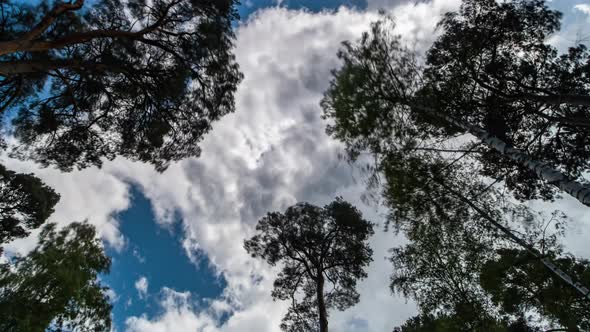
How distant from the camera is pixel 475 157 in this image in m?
9.29

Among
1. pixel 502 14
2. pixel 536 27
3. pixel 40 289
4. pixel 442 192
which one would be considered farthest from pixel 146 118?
pixel 536 27

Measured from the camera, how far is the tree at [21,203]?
523 inches

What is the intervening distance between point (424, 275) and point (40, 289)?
15.3m

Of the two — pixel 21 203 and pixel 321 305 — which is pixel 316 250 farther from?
pixel 21 203

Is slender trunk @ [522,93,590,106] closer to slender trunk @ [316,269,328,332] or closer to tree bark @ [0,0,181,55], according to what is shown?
tree bark @ [0,0,181,55]

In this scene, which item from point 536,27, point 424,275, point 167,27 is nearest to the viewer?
point 536,27

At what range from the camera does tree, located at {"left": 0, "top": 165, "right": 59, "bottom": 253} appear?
13.3m

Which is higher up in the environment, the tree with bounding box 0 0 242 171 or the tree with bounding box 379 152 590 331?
the tree with bounding box 0 0 242 171

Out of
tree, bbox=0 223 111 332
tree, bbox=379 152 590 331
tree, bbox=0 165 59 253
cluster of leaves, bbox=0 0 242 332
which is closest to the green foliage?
tree, bbox=379 152 590 331

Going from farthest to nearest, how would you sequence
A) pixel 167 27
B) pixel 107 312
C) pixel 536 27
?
pixel 107 312, pixel 167 27, pixel 536 27

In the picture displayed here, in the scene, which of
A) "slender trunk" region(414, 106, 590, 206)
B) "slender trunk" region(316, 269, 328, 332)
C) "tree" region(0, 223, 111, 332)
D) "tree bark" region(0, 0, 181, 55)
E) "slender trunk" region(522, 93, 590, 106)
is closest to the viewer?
"slender trunk" region(414, 106, 590, 206)

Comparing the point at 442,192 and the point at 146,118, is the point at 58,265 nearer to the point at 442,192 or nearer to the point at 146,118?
the point at 146,118

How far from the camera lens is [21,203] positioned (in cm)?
1380

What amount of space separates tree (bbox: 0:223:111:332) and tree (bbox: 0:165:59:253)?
471 cm
